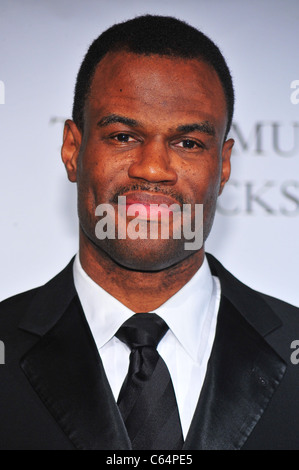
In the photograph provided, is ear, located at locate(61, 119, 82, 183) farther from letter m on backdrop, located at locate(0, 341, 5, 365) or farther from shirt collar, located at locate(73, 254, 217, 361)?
letter m on backdrop, located at locate(0, 341, 5, 365)

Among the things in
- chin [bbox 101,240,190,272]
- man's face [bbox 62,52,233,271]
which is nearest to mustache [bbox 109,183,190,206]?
man's face [bbox 62,52,233,271]

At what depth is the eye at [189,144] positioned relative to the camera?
1.93 metres

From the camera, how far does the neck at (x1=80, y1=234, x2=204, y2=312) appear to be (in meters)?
1.97

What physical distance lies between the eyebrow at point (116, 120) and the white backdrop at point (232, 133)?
510mm

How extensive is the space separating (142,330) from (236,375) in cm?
27

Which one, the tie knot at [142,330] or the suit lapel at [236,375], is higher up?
the tie knot at [142,330]

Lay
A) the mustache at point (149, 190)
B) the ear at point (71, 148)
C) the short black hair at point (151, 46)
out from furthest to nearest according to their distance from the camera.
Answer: the ear at point (71, 148)
the short black hair at point (151, 46)
the mustache at point (149, 190)

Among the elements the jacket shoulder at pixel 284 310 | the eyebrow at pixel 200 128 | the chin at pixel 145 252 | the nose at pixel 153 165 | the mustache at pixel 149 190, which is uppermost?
the eyebrow at pixel 200 128

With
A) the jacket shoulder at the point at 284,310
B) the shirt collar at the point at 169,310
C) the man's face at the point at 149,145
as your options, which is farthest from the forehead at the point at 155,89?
the jacket shoulder at the point at 284,310

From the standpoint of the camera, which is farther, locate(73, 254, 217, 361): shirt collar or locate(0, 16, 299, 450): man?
locate(73, 254, 217, 361): shirt collar

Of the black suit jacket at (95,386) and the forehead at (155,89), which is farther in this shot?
the forehead at (155,89)

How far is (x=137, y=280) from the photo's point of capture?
→ 1.97 meters

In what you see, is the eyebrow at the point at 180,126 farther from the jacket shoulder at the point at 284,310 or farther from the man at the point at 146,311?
the jacket shoulder at the point at 284,310

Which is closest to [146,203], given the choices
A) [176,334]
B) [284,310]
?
[176,334]
